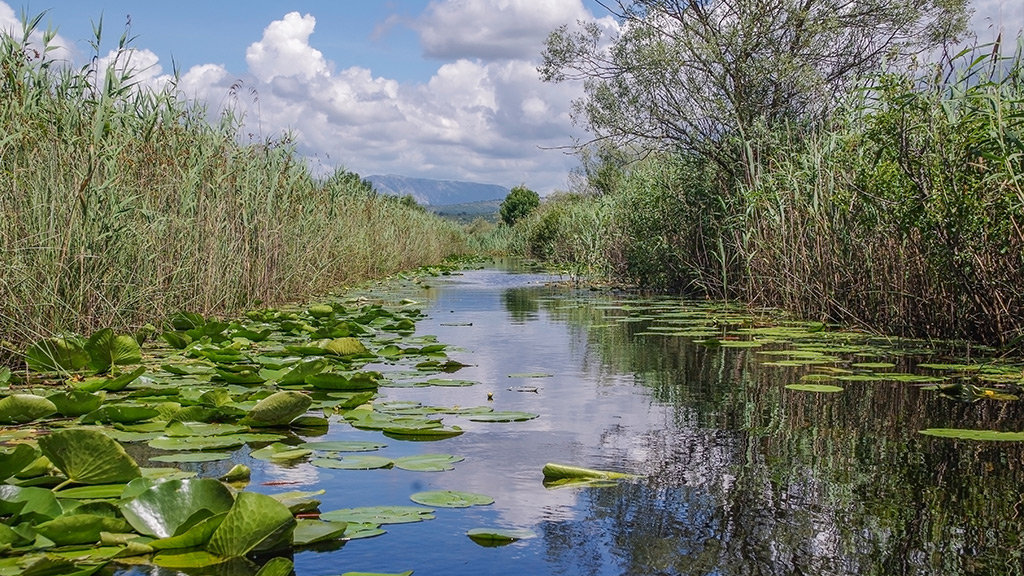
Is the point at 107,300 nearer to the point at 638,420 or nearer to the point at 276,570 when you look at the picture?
the point at 638,420

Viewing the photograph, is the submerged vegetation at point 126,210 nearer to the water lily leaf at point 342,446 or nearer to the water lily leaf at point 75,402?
the water lily leaf at point 75,402

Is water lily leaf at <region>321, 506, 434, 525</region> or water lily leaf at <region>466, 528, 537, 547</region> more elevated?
water lily leaf at <region>321, 506, 434, 525</region>

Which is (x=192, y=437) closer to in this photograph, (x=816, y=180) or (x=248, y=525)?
(x=248, y=525)

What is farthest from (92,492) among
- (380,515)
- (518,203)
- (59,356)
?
(518,203)

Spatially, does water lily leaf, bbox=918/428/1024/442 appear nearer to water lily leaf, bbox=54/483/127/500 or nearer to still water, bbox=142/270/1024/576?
still water, bbox=142/270/1024/576

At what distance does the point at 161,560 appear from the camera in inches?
76.2

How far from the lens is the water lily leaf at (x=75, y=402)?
3.33 meters

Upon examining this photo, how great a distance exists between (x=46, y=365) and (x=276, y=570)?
3.02 meters

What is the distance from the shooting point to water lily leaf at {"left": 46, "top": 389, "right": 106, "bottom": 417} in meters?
3.33

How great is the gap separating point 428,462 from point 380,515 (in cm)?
59

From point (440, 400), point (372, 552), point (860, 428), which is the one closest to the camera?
point (372, 552)

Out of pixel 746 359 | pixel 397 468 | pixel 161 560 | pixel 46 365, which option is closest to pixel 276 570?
pixel 161 560

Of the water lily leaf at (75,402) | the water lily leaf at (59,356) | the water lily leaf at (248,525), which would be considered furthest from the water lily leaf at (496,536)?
the water lily leaf at (59,356)

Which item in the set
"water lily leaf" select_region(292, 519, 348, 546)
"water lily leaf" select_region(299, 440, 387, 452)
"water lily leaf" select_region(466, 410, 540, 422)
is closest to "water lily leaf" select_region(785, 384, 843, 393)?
"water lily leaf" select_region(466, 410, 540, 422)
